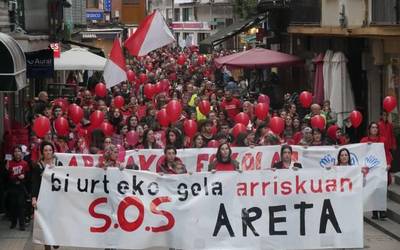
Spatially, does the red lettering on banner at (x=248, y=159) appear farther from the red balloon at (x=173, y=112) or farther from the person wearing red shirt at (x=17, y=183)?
the person wearing red shirt at (x=17, y=183)

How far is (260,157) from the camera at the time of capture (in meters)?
15.3

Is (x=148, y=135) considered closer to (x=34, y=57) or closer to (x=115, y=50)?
(x=115, y=50)

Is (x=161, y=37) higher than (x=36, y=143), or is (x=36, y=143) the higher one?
(x=161, y=37)

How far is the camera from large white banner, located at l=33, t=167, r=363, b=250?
11.5 meters

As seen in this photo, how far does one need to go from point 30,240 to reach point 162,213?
3.38 meters

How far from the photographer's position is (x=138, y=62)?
5256cm

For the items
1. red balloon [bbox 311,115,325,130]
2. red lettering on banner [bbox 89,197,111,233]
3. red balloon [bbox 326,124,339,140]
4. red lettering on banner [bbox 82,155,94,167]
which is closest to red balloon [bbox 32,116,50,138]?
red lettering on banner [bbox 82,155,94,167]

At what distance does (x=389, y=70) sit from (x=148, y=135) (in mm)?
8634

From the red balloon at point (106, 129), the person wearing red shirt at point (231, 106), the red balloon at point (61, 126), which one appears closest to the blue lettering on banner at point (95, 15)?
the person wearing red shirt at point (231, 106)

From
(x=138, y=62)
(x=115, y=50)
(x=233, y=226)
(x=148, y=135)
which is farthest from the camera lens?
(x=138, y=62)

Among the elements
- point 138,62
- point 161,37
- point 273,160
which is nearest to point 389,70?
point 161,37

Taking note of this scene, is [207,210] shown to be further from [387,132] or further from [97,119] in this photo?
[97,119]

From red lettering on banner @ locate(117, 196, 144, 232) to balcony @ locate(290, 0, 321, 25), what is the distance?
1662cm

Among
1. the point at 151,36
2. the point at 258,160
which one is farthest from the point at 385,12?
the point at 258,160
